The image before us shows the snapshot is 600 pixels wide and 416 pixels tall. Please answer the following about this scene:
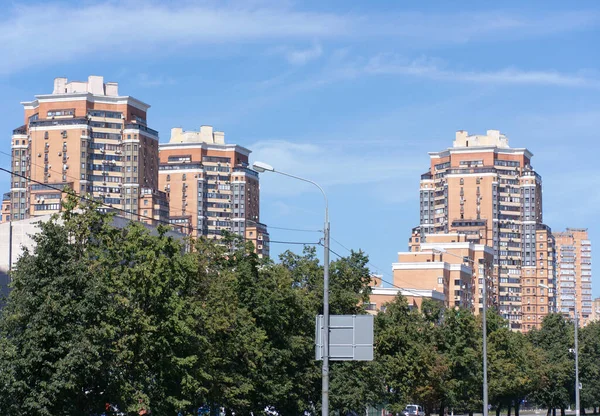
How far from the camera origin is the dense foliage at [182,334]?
34594 mm

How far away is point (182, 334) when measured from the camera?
40375mm

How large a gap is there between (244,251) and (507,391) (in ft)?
131

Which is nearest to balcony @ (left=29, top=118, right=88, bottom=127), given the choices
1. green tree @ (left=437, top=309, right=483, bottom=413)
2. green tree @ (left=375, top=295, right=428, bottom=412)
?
green tree @ (left=437, top=309, right=483, bottom=413)

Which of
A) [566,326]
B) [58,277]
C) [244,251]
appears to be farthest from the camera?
[566,326]

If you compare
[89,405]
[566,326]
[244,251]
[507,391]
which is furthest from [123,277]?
[566,326]

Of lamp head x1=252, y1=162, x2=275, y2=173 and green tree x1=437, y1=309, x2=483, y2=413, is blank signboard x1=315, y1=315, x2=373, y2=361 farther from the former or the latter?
green tree x1=437, y1=309, x2=483, y2=413

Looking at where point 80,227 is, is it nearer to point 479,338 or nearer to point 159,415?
point 159,415

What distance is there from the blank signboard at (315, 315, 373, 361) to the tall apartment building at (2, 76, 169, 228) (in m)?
153

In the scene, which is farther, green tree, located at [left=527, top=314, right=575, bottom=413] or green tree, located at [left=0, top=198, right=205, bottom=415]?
green tree, located at [left=527, top=314, right=575, bottom=413]

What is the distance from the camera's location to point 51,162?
18625 cm

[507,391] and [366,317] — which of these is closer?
[366,317]

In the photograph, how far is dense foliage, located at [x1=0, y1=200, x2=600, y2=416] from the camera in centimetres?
3459

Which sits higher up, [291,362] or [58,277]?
[58,277]

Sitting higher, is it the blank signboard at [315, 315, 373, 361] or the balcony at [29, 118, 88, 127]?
the balcony at [29, 118, 88, 127]
